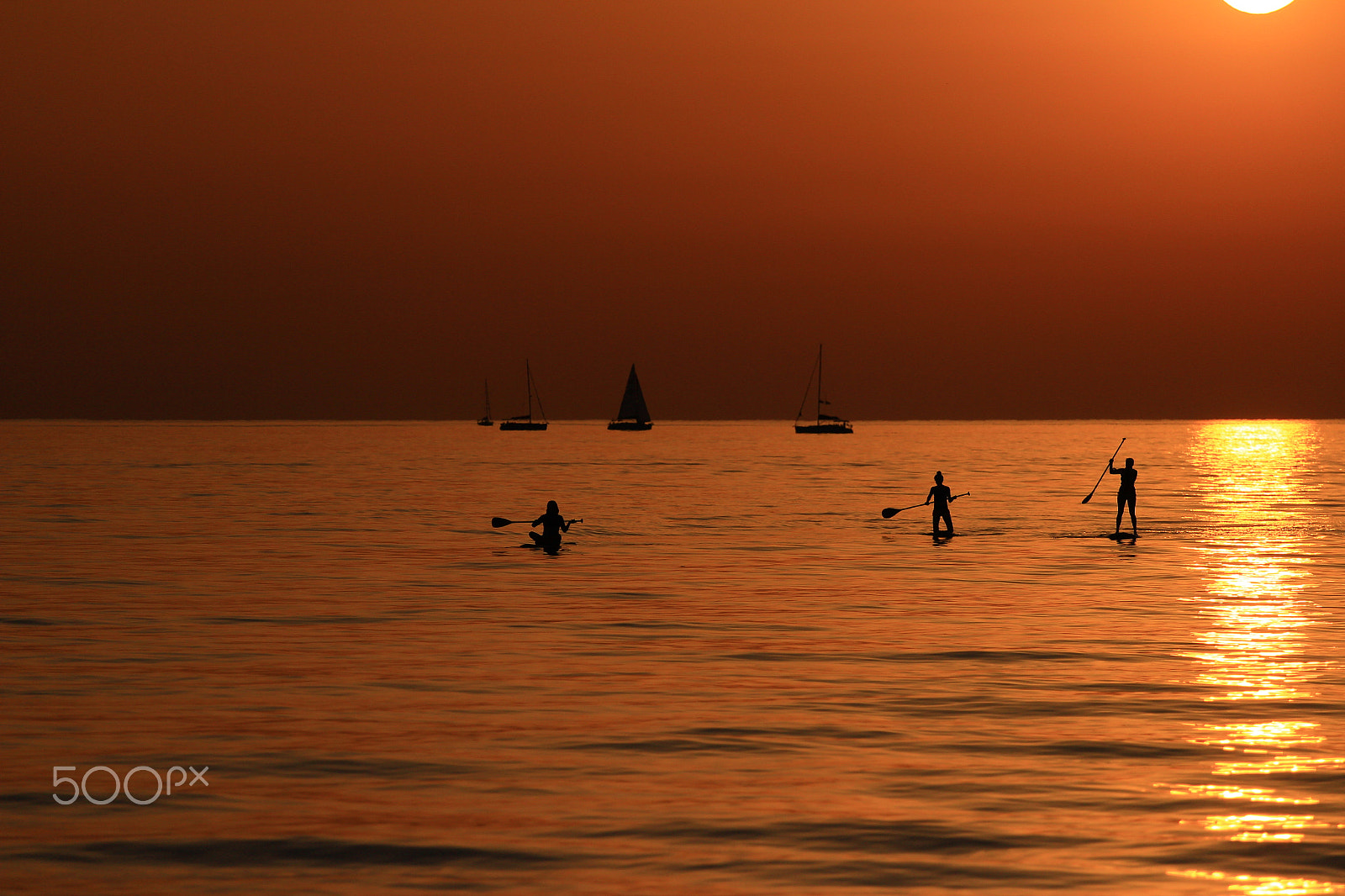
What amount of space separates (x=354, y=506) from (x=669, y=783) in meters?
48.1

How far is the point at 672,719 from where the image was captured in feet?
52.1

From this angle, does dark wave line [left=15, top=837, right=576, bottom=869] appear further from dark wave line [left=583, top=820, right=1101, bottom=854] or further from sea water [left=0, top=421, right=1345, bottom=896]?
dark wave line [left=583, top=820, right=1101, bottom=854]

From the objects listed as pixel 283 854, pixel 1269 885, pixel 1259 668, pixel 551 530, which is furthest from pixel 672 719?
pixel 551 530

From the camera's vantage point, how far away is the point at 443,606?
26.2 meters

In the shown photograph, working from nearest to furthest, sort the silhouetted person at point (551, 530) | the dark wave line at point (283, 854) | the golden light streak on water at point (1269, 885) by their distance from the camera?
the golden light streak on water at point (1269, 885)
the dark wave line at point (283, 854)
the silhouetted person at point (551, 530)

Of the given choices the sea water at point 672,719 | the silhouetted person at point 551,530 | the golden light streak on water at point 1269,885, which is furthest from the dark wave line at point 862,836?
the silhouetted person at point 551,530

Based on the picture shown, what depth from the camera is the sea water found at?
35.3 ft

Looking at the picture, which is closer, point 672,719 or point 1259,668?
point 672,719

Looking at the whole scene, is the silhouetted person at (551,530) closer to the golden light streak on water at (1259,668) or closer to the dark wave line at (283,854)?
the golden light streak on water at (1259,668)

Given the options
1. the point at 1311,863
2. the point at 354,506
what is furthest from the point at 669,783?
the point at 354,506

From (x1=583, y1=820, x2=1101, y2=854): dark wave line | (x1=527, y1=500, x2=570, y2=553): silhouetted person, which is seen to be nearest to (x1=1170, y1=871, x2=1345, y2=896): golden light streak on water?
(x1=583, y1=820, x2=1101, y2=854): dark wave line

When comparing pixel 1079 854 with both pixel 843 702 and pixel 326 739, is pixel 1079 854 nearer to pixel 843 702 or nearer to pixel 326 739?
pixel 843 702

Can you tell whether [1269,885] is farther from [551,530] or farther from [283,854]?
[551,530]

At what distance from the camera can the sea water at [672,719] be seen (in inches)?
424
